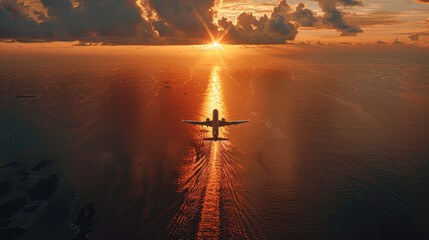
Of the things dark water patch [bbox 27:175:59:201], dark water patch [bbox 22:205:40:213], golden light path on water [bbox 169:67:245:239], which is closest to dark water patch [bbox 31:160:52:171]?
dark water patch [bbox 27:175:59:201]

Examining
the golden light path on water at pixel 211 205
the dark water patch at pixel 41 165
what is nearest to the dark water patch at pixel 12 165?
the dark water patch at pixel 41 165

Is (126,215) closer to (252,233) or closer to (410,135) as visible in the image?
(252,233)

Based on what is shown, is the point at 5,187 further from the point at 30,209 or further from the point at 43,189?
the point at 30,209

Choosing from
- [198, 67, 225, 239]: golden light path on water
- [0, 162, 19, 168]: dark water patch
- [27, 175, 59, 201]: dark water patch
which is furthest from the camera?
[0, 162, 19, 168]: dark water patch

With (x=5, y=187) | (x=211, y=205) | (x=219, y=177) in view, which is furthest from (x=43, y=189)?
(x=219, y=177)

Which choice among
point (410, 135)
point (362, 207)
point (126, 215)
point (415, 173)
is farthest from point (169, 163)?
point (410, 135)

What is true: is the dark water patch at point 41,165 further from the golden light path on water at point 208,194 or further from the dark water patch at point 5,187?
the golden light path on water at point 208,194

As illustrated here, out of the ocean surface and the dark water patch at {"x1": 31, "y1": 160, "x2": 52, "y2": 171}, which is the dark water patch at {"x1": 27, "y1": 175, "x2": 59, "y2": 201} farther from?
the dark water patch at {"x1": 31, "y1": 160, "x2": 52, "y2": 171}
